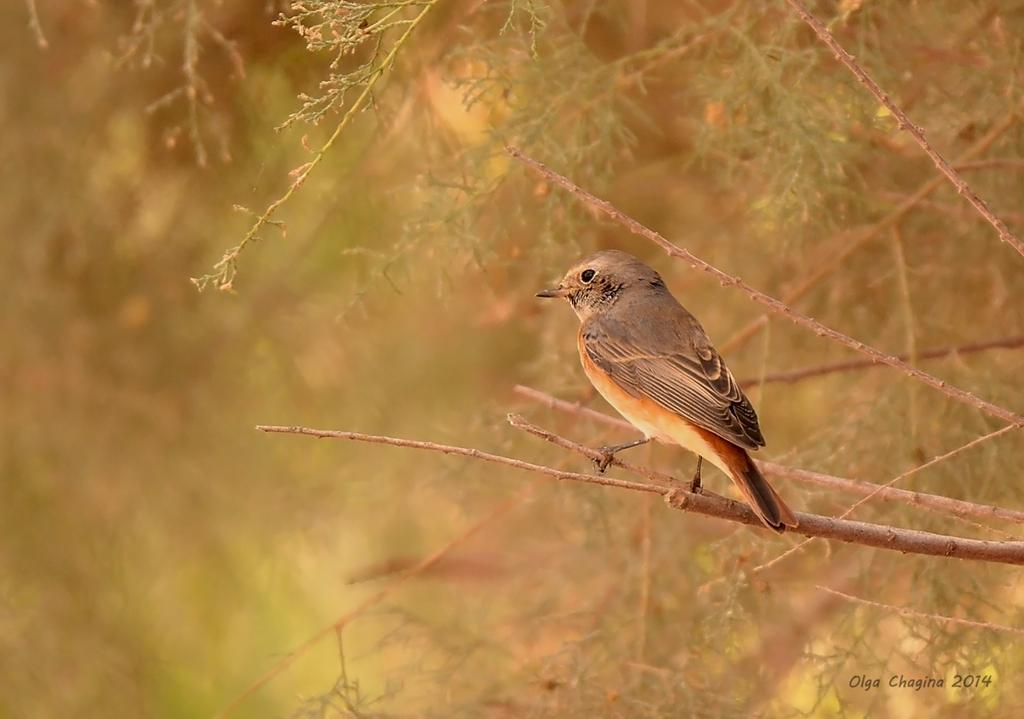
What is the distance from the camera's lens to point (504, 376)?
475 centimetres

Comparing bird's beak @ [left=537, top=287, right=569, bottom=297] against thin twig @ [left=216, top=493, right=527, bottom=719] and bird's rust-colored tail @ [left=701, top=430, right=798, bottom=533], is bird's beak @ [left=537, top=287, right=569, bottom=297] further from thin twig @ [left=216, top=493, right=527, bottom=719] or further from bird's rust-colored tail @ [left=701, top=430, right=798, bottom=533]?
bird's rust-colored tail @ [left=701, top=430, right=798, bottom=533]

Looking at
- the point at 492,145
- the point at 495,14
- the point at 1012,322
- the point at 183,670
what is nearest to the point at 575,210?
the point at 492,145

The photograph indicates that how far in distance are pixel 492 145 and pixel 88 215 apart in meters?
1.40

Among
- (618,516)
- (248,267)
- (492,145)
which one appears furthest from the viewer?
(248,267)

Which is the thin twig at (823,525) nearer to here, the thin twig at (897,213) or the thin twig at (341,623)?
the thin twig at (341,623)

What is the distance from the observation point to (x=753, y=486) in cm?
237

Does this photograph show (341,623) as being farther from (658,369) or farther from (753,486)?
(753,486)

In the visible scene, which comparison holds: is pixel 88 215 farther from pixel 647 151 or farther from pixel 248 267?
pixel 647 151

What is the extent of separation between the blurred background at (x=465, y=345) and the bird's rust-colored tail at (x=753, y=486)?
296 mm

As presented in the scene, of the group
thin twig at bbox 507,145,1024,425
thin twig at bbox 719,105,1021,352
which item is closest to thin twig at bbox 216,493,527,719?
thin twig at bbox 719,105,1021,352

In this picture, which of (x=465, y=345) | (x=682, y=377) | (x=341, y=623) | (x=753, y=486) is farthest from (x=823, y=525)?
(x=465, y=345)

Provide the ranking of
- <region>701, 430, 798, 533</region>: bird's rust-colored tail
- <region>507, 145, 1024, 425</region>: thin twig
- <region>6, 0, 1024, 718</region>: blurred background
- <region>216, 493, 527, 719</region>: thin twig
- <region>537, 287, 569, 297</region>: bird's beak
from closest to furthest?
<region>507, 145, 1024, 425</region>: thin twig → <region>701, 430, 798, 533</region>: bird's rust-colored tail → <region>216, 493, 527, 719</region>: thin twig → <region>6, 0, 1024, 718</region>: blurred background → <region>537, 287, 569, 297</region>: bird's beak

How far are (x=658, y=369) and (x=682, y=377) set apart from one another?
87 mm

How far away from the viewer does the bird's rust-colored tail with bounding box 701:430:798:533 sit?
2.16 meters
